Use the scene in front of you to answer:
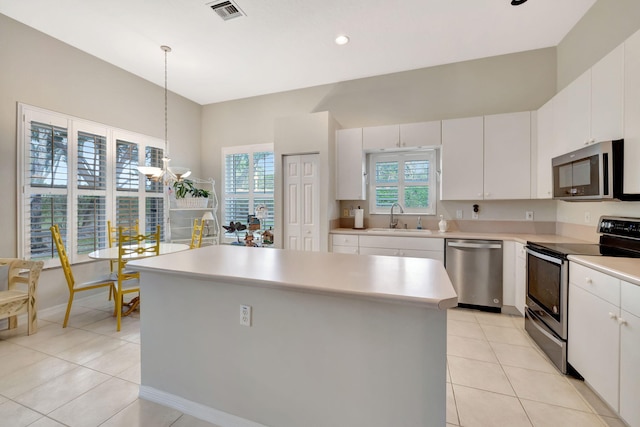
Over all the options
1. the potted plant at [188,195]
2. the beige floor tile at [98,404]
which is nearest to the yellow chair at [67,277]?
the beige floor tile at [98,404]

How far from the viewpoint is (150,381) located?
6.00 ft

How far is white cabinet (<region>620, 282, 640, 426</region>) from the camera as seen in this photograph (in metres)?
1.41

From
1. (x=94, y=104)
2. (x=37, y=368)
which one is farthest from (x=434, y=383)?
(x=94, y=104)

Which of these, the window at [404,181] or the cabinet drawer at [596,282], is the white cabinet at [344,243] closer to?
the window at [404,181]

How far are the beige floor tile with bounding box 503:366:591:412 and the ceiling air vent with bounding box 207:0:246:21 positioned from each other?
3994 millimetres

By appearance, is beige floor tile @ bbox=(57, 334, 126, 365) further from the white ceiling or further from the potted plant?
the white ceiling

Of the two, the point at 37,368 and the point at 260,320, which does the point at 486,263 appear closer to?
the point at 260,320

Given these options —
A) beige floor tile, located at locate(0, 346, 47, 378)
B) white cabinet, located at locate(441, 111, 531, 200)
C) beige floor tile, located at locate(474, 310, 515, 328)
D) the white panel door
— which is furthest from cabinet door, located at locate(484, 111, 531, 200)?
beige floor tile, located at locate(0, 346, 47, 378)

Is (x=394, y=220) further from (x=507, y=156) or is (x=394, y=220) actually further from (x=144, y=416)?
(x=144, y=416)

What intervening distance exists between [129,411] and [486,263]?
11.6 feet

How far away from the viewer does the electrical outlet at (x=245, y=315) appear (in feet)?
5.07

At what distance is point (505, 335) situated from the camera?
2.70 meters

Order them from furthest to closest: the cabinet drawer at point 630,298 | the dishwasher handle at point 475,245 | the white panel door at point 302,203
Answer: the white panel door at point 302,203, the dishwasher handle at point 475,245, the cabinet drawer at point 630,298

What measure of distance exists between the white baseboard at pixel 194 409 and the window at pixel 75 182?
99.9 inches
